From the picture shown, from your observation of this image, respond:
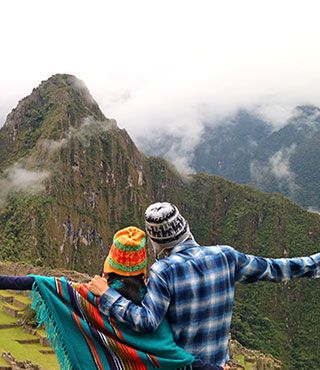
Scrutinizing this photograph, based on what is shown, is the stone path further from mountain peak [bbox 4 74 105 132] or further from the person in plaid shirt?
mountain peak [bbox 4 74 105 132]

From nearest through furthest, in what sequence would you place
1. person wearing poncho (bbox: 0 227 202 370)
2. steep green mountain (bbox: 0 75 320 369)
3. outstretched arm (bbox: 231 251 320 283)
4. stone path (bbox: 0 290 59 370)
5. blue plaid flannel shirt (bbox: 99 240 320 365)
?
1. blue plaid flannel shirt (bbox: 99 240 320 365)
2. person wearing poncho (bbox: 0 227 202 370)
3. outstretched arm (bbox: 231 251 320 283)
4. stone path (bbox: 0 290 59 370)
5. steep green mountain (bbox: 0 75 320 369)

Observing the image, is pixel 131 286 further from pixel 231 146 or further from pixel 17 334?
pixel 231 146

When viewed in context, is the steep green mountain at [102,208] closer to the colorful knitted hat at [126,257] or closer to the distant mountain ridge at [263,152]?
the distant mountain ridge at [263,152]

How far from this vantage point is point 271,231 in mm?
87000

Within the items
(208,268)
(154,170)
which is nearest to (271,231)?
(154,170)

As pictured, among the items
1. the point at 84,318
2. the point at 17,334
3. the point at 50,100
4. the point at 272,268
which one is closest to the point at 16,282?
the point at 84,318

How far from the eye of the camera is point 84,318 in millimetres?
2205

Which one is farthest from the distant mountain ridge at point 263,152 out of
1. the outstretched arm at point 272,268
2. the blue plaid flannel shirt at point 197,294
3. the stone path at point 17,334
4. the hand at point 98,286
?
the hand at point 98,286

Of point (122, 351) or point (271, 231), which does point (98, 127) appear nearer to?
point (271, 231)

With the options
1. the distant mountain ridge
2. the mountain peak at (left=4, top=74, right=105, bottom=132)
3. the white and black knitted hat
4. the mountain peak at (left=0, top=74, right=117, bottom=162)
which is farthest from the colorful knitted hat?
the distant mountain ridge

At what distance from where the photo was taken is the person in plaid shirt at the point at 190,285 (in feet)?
6.70

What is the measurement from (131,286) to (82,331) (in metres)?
0.35

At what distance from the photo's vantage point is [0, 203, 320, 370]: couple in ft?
6.79

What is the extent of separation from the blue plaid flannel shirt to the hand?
33mm
